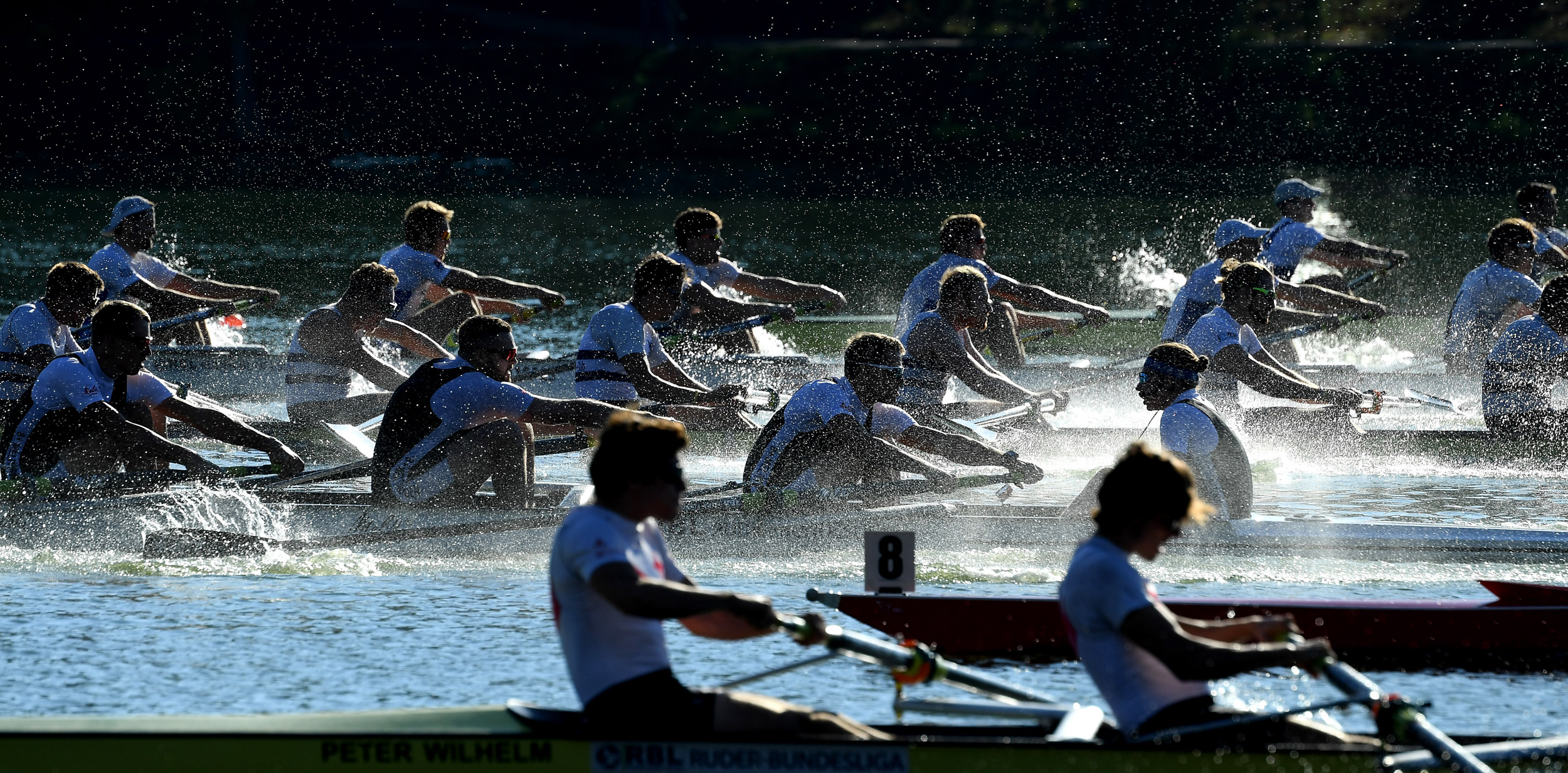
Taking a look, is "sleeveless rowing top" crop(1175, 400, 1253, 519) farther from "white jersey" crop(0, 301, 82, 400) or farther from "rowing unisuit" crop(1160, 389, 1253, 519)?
"white jersey" crop(0, 301, 82, 400)

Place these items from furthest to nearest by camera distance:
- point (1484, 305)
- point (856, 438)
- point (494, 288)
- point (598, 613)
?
point (494, 288) < point (1484, 305) < point (856, 438) < point (598, 613)

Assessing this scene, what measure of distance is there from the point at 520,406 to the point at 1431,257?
97.7ft

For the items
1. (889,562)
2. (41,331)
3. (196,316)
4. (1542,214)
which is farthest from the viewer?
(1542,214)

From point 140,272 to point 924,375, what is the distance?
7137mm

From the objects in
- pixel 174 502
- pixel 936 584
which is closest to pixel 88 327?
pixel 174 502

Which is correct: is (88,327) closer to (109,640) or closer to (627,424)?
(109,640)

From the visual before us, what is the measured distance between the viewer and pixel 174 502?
11273mm

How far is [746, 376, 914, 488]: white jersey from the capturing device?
1050cm

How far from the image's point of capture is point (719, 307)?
619 inches

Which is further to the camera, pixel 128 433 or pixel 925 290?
pixel 925 290

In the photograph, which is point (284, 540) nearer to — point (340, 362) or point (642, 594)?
point (340, 362)

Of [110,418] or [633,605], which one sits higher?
[110,418]

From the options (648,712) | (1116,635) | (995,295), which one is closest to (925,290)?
(995,295)

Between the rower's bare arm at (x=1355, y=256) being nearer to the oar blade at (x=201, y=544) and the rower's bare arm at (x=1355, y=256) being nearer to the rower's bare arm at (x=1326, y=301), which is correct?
the rower's bare arm at (x=1326, y=301)
